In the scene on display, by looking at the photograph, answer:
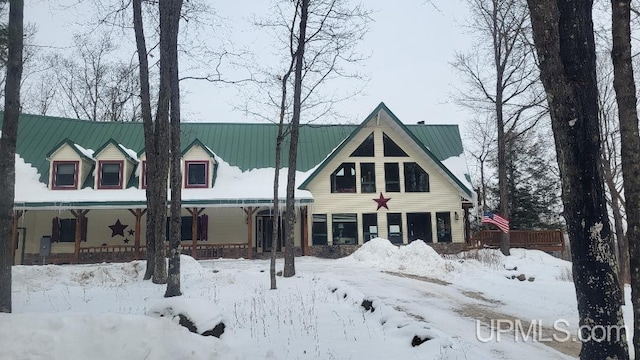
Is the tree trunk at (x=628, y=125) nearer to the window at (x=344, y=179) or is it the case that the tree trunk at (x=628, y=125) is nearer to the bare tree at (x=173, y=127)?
Answer: the bare tree at (x=173, y=127)

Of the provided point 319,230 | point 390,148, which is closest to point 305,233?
point 319,230

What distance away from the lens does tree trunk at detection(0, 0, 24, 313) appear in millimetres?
7105

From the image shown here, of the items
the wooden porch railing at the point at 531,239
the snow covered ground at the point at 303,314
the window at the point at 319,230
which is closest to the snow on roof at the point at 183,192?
the window at the point at 319,230

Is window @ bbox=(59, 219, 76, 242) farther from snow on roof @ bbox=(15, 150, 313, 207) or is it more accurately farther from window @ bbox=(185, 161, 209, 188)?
window @ bbox=(185, 161, 209, 188)

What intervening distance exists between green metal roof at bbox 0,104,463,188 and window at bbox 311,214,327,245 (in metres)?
2.99

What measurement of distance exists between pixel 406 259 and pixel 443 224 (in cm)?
830

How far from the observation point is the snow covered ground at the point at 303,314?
4723mm

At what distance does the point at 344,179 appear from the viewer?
971 inches

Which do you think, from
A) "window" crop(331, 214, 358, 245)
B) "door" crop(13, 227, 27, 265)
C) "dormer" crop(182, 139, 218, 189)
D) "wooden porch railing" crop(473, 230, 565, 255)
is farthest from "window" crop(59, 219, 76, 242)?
A: "wooden porch railing" crop(473, 230, 565, 255)

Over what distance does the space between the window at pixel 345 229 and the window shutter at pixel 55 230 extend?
575 inches

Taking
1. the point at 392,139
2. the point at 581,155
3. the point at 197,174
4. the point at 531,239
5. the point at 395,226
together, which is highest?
the point at 392,139

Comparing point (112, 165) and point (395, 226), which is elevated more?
point (112, 165)

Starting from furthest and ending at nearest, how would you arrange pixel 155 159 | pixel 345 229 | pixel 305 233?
pixel 345 229 < pixel 305 233 < pixel 155 159

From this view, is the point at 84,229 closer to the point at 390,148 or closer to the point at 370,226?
the point at 370,226
